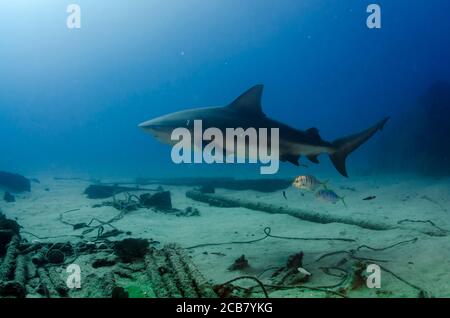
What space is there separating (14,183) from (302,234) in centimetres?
1648

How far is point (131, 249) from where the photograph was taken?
5293 millimetres

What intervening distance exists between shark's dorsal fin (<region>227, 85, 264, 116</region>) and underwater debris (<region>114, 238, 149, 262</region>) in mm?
2801

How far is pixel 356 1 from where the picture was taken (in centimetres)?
9275

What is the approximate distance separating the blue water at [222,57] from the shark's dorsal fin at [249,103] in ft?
213

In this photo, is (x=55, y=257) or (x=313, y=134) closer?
(x=55, y=257)

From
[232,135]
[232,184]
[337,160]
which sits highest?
[232,135]

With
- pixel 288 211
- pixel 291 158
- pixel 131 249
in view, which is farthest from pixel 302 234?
pixel 131 249

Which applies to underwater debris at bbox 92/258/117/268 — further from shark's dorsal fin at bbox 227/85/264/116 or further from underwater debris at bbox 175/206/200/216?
underwater debris at bbox 175/206/200/216

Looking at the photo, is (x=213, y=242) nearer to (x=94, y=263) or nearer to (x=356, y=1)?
(x=94, y=263)

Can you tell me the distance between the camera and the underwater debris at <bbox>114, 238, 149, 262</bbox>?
5246mm

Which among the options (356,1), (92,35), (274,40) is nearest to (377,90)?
(274,40)

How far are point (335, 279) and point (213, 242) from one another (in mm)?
2699

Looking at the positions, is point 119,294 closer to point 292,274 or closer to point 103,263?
point 103,263

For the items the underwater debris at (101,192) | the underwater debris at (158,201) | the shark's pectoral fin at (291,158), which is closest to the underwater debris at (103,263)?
the shark's pectoral fin at (291,158)
